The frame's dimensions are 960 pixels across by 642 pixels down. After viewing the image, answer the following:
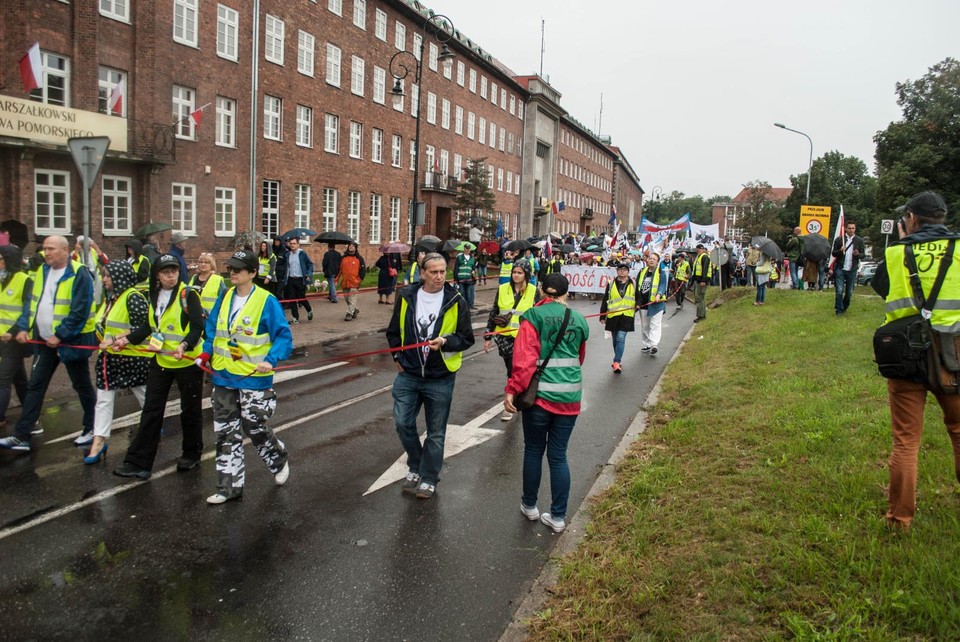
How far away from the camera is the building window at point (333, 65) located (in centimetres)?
3400

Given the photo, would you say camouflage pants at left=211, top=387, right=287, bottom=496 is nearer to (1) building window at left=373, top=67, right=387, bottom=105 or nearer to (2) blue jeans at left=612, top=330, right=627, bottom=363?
(2) blue jeans at left=612, top=330, right=627, bottom=363

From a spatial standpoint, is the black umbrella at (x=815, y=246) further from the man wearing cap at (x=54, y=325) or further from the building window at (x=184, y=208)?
the building window at (x=184, y=208)

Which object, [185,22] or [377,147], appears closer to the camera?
[185,22]

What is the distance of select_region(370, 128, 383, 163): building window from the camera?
127ft

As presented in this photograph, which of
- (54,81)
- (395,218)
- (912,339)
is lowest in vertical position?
(912,339)

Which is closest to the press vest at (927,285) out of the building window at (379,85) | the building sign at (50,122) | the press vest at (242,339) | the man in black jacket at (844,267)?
the press vest at (242,339)

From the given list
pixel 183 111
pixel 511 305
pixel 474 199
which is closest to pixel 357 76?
pixel 474 199

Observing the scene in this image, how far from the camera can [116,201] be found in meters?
24.0

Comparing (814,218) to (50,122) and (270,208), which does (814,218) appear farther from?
(50,122)

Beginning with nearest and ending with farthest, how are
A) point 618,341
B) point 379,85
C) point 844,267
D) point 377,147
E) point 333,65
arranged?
1. point 618,341
2. point 844,267
3. point 333,65
4. point 379,85
5. point 377,147

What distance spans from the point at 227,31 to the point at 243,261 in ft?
84.3

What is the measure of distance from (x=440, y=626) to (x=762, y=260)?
55.9 feet

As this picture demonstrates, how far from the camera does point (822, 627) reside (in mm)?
3498

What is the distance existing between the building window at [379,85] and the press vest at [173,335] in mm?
34024
